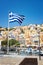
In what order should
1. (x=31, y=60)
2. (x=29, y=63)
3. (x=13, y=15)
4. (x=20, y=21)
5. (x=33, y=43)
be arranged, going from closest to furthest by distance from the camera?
(x=29, y=63), (x=31, y=60), (x=20, y=21), (x=13, y=15), (x=33, y=43)

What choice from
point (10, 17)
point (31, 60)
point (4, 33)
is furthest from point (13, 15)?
point (4, 33)

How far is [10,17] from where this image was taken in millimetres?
29828

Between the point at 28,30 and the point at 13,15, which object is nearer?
the point at 13,15

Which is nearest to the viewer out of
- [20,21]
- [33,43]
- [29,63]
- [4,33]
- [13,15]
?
[29,63]

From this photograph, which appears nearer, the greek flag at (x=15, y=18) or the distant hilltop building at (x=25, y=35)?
the greek flag at (x=15, y=18)

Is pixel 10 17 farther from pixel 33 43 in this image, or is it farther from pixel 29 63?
pixel 33 43

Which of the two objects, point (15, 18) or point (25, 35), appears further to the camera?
point (25, 35)

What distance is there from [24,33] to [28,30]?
4524 millimetres

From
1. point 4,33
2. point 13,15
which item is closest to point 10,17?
point 13,15

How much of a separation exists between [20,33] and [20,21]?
96.1 metres

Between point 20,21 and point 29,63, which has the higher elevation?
point 20,21

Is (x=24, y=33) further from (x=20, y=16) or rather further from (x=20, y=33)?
(x=20, y=16)

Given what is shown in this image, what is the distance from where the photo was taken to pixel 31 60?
1524cm

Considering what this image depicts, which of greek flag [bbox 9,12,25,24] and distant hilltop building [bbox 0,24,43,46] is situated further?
distant hilltop building [bbox 0,24,43,46]
